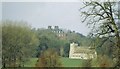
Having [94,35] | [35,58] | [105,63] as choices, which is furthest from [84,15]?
[35,58]

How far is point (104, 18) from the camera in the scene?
4469 millimetres

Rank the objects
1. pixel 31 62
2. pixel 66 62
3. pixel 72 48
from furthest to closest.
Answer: pixel 31 62
pixel 66 62
pixel 72 48

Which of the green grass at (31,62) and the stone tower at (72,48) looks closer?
the stone tower at (72,48)

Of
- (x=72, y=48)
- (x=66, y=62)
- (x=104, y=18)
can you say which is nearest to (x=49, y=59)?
(x=66, y=62)

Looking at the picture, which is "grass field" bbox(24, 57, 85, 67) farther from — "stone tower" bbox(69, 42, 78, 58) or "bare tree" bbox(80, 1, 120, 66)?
"bare tree" bbox(80, 1, 120, 66)

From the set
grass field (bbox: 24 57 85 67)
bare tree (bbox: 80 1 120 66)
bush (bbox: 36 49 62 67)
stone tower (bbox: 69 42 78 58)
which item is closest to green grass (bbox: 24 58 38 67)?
grass field (bbox: 24 57 85 67)

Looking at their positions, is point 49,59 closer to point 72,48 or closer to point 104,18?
point 72,48

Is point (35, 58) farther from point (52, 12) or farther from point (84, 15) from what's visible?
point (84, 15)

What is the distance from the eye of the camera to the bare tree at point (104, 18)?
441 centimetres

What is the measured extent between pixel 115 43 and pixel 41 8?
8.06 feet

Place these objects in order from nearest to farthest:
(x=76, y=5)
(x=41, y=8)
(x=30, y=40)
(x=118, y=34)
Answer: (x=118, y=34) < (x=76, y=5) < (x=41, y=8) < (x=30, y=40)

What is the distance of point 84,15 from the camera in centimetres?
470

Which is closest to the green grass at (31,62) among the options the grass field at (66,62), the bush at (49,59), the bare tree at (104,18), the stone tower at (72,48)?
the grass field at (66,62)

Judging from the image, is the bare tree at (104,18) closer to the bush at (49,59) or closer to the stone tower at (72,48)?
the stone tower at (72,48)
